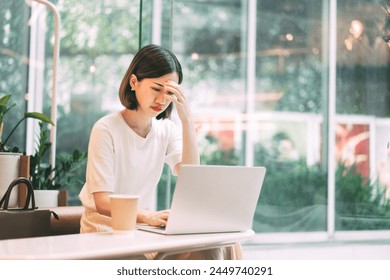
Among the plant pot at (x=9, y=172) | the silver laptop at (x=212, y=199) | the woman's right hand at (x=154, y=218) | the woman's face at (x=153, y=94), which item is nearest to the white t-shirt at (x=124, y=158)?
the woman's face at (x=153, y=94)

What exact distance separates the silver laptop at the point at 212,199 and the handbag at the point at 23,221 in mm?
419

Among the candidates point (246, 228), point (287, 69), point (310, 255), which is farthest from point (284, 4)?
point (246, 228)

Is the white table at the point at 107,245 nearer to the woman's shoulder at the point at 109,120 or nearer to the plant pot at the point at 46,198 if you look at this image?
the woman's shoulder at the point at 109,120

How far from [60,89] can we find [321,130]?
216 centimetres

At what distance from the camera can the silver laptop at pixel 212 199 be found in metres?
1.44

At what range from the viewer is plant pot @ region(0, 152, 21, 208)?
239 centimetres

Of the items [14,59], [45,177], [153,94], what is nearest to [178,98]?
[153,94]

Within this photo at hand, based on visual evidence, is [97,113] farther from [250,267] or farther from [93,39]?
[250,267]

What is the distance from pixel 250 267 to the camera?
1.58 metres

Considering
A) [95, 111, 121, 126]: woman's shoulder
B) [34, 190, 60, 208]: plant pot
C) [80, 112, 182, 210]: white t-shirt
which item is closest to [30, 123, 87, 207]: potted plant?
[34, 190, 60, 208]: plant pot

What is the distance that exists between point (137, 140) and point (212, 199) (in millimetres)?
592

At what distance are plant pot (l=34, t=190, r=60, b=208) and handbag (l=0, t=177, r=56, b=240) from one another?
33.9 inches

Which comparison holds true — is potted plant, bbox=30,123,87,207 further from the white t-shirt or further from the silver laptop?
the silver laptop

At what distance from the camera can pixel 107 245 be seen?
124cm
